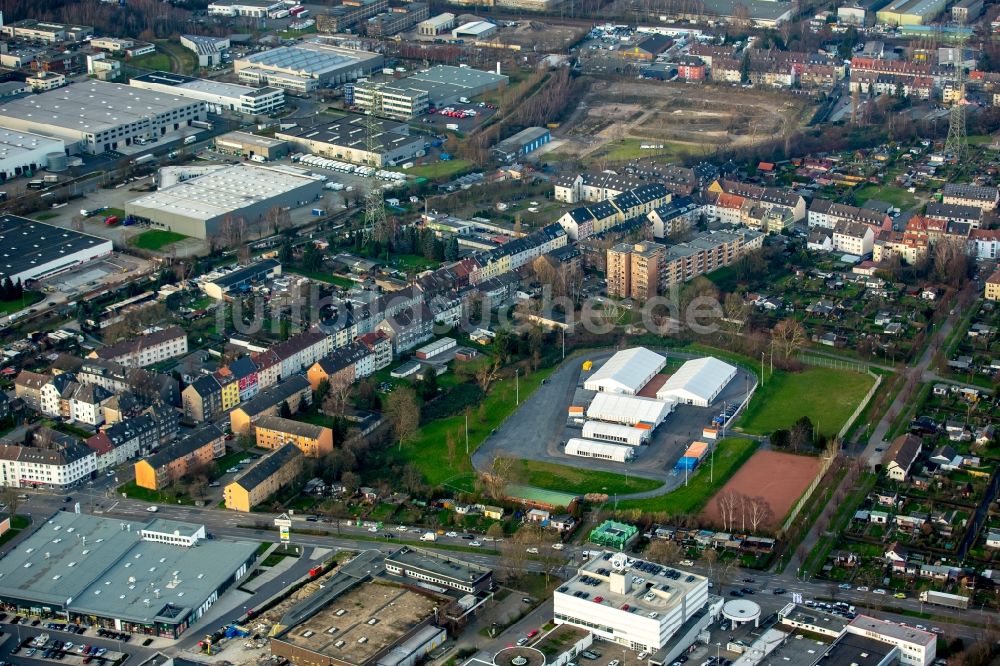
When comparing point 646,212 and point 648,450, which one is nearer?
point 648,450

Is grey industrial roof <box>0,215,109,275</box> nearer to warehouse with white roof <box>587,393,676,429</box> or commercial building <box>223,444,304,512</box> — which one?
commercial building <box>223,444,304,512</box>

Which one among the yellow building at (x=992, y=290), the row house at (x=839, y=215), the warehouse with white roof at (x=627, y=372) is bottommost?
the warehouse with white roof at (x=627, y=372)

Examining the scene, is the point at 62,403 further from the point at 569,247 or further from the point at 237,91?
the point at 237,91

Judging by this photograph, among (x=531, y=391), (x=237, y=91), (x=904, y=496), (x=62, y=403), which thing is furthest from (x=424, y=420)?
(x=237, y=91)

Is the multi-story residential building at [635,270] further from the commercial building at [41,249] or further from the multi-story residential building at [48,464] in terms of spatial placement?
the multi-story residential building at [48,464]

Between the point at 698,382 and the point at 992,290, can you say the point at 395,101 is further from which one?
the point at 698,382

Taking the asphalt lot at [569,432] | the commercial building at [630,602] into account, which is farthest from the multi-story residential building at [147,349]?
the commercial building at [630,602]
